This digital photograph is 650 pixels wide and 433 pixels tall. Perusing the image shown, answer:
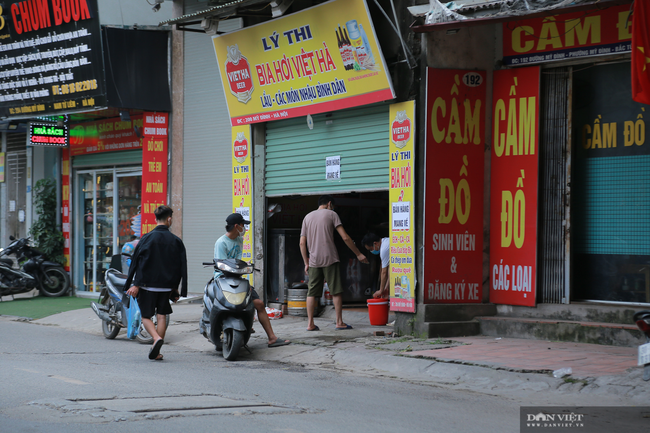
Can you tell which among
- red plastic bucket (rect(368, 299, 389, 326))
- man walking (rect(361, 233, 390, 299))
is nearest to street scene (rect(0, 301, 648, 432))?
red plastic bucket (rect(368, 299, 389, 326))

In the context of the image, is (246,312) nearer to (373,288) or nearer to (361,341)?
(361,341)

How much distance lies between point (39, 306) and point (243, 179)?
Answer: 218 inches

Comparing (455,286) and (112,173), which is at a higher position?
(112,173)

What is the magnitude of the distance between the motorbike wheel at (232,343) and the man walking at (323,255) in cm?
202

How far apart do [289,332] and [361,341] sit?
1.44 meters

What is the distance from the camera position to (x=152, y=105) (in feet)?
49.6

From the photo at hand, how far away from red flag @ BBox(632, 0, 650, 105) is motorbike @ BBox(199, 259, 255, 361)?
4.73 m

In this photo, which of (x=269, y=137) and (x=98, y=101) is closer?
(x=269, y=137)

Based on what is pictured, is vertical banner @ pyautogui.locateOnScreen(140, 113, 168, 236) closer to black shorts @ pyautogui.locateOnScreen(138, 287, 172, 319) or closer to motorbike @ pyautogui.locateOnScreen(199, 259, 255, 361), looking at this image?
black shorts @ pyautogui.locateOnScreen(138, 287, 172, 319)

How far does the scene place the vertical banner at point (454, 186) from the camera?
968 centimetres

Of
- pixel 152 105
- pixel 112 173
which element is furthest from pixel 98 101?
pixel 112 173

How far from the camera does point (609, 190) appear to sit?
940 cm

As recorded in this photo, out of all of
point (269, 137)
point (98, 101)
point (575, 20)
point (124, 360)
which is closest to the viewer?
point (124, 360)

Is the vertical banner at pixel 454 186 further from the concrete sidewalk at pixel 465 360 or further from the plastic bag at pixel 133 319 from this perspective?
the plastic bag at pixel 133 319
